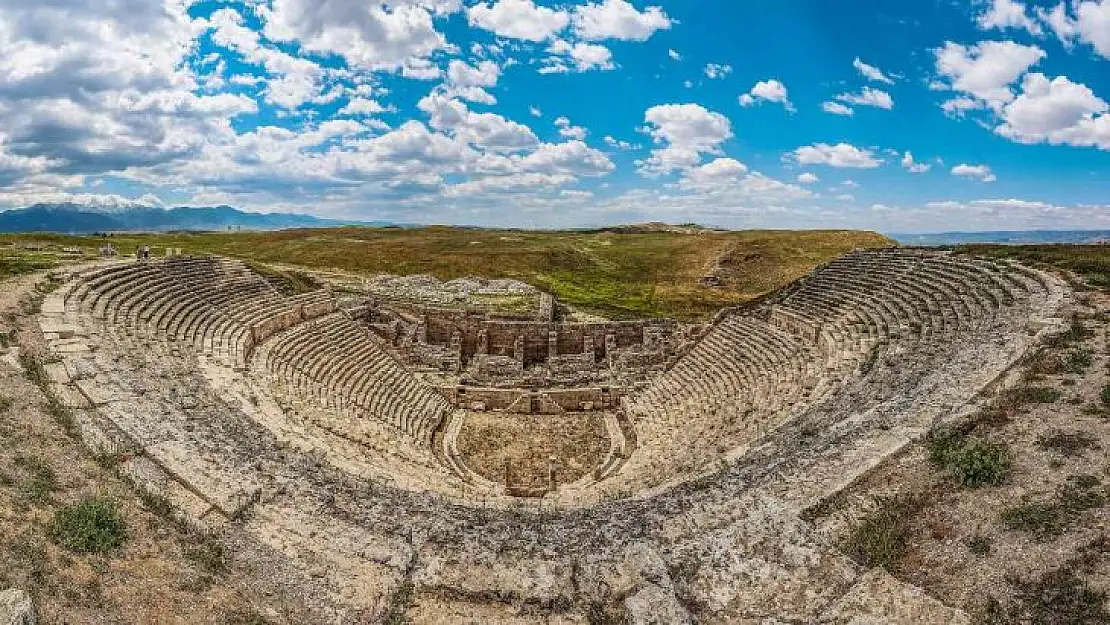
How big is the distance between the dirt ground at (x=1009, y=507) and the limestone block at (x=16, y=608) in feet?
41.8

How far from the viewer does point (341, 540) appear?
38.8 ft

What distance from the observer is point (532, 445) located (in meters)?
25.2

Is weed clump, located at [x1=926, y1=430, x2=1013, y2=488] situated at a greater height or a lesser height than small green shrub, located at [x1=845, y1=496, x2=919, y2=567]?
greater

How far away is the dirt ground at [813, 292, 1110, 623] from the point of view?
9.05 m

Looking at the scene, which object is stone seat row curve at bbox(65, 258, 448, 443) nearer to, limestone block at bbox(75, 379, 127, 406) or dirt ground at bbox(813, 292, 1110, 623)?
limestone block at bbox(75, 379, 127, 406)

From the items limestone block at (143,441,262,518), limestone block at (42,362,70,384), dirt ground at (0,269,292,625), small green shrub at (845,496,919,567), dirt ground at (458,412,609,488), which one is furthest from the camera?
dirt ground at (458,412,609,488)

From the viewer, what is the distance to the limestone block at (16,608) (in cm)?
713

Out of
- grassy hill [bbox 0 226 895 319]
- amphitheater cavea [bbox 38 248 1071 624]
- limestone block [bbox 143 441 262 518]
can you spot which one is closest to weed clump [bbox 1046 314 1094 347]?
amphitheater cavea [bbox 38 248 1071 624]

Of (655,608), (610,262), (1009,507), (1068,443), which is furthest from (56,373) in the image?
(610,262)

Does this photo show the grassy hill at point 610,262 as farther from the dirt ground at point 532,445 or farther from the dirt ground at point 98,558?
the dirt ground at point 98,558

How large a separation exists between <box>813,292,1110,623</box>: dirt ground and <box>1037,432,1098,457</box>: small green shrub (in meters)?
0.02

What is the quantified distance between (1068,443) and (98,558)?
59.7 feet

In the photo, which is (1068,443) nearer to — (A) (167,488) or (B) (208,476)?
(B) (208,476)

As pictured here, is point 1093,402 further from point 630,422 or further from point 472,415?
point 472,415
